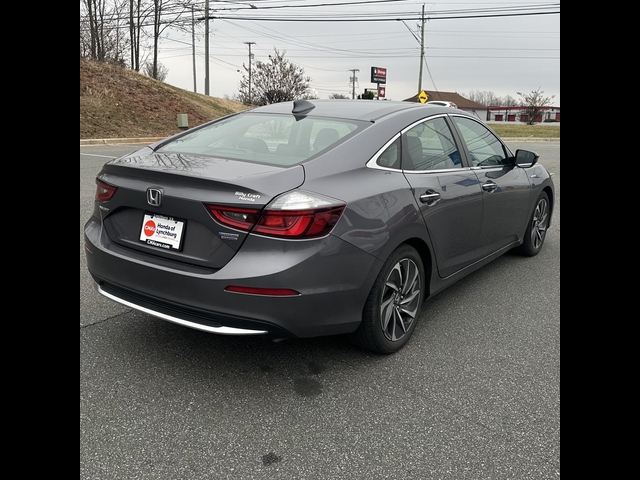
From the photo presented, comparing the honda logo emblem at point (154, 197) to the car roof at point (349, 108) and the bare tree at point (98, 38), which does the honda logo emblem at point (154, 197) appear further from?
the bare tree at point (98, 38)

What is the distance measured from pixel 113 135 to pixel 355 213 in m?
19.9

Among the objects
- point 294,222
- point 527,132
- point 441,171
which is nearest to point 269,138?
point 294,222

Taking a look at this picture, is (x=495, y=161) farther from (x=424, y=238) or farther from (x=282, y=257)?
(x=282, y=257)

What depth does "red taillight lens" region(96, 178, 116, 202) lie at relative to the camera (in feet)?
10.1

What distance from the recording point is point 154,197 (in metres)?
2.84

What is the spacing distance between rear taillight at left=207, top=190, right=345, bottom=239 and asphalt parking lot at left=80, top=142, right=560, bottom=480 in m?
0.90

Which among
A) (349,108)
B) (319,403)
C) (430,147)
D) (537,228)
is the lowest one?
(319,403)

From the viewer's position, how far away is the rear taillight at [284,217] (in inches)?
103

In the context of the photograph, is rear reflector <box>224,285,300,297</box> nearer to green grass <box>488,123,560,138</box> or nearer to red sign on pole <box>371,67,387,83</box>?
green grass <box>488,123,560,138</box>

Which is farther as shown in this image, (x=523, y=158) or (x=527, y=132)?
(x=527, y=132)

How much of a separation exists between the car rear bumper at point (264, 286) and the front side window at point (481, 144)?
5.86 feet

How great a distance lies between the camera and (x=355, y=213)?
287 cm

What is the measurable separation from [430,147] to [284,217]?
157 centimetres

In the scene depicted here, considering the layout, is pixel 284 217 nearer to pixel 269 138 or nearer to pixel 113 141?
pixel 269 138
